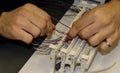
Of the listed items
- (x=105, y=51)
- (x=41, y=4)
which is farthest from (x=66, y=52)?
(x=41, y=4)

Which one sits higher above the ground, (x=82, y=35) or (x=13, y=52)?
(x=82, y=35)

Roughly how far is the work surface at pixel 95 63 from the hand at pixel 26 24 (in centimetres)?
9

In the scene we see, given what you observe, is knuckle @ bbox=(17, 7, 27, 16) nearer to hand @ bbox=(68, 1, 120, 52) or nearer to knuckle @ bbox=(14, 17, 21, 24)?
knuckle @ bbox=(14, 17, 21, 24)

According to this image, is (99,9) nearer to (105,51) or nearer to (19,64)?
(105,51)

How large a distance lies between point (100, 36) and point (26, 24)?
0.71ft

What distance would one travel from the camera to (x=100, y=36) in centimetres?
78

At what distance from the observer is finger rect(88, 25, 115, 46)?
0.78 meters

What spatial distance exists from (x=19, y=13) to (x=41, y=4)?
32 centimetres

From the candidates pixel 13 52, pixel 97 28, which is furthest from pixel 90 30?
pixel 13 52

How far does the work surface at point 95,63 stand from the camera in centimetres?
83

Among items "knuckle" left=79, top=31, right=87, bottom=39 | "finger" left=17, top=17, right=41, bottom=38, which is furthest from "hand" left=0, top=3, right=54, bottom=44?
"knuckle" left=79, top=31, right=87, bottom=39

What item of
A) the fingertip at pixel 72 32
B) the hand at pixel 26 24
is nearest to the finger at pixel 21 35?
the hand at pixel 26 24

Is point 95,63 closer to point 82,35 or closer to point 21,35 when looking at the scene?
point 82,35

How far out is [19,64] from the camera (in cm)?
87
